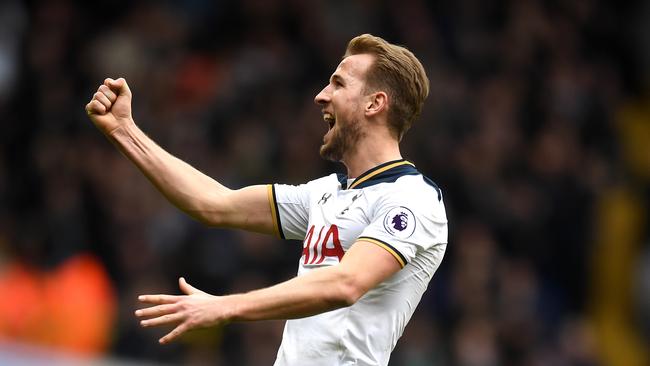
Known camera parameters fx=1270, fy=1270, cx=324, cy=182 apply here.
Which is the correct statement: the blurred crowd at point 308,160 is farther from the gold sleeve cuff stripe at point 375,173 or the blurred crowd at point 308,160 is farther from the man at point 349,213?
the gold sleeve cuff stripe at point 375,173

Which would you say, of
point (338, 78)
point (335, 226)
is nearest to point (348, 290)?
point (335, 226)

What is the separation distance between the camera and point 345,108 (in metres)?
5.17

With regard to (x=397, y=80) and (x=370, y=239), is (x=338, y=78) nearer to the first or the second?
(x=397, y=80)

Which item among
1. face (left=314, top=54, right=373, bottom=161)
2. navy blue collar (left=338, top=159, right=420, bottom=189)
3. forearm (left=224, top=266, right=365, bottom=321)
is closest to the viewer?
forearm (left=224, top=266, right=365, bottom=321)

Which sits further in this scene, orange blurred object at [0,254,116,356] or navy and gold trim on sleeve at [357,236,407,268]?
orange blurred object at [0,254,116,356]

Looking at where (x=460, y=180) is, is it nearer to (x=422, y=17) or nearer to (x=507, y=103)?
(x=507, y=103)

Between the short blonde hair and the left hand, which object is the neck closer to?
the short blonde hair

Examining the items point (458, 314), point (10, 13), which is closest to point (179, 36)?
point (10, 13)

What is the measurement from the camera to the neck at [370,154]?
5.15 metres

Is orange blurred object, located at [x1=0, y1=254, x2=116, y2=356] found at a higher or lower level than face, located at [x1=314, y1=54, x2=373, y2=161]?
lower

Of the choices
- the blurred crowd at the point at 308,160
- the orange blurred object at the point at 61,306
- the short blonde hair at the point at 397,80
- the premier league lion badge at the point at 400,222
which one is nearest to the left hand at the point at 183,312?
the premier league lion badge at the point at 400,222

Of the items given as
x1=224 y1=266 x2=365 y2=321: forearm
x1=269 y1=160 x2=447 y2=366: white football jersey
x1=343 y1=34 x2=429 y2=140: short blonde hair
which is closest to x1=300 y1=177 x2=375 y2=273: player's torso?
x1=269 y1=160 x2=447 y2=366: white football jersey

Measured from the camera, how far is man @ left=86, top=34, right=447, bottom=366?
14.9ft

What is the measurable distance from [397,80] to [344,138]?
12.6 inches
